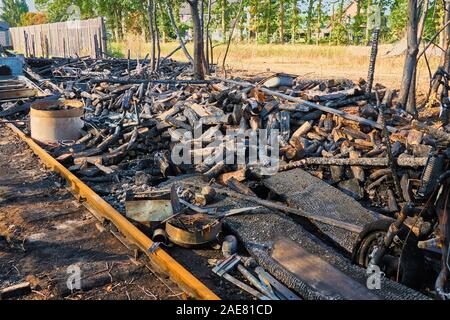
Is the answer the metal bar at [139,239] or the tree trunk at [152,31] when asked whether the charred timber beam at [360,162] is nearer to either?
the metal bar at [139,239]

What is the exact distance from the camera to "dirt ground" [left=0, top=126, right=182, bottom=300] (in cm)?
446

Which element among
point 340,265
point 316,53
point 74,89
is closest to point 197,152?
point 340,265

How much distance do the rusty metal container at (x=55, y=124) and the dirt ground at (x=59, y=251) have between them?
9.84 ft

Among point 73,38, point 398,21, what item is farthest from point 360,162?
point 73,38

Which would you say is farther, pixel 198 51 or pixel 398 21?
pixel 398 21

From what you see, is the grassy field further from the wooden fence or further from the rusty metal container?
the rusty metal container

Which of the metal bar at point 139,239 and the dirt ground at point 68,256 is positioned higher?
the metal bar at point 139,239

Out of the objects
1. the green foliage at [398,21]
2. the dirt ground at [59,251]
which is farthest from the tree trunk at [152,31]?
the green foliage at [398,21]

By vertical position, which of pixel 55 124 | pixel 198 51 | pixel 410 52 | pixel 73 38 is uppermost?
pixel 73 38

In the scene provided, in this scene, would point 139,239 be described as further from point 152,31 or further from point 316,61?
point 316,61

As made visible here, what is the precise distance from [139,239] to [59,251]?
1.05 m

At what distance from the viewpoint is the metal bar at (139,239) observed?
4.16 metres

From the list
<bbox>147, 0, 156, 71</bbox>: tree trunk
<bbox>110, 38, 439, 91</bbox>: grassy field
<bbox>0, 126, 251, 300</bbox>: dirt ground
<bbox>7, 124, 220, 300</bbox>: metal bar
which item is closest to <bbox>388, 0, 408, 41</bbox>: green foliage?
<bbox>110, 38, 439, 91</bbox>: grassy field

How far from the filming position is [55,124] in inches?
422
